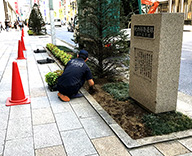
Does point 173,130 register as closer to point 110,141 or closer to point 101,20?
point 110,141

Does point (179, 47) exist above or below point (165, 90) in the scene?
above

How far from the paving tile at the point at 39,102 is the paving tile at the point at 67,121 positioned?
0.69 metres

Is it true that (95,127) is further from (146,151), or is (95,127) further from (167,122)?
(167,122)

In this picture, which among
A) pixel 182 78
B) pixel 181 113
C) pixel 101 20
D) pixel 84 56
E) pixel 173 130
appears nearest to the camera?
pixel 173 130

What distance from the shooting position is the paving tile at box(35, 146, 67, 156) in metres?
3.09

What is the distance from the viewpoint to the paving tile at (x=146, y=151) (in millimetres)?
3086

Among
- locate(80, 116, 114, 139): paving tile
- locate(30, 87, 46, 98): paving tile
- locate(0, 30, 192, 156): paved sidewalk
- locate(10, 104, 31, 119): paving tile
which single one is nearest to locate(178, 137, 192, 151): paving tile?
locate(0, 30, 192, 156): paved sidewalk

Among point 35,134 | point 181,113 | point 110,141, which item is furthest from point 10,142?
point 181,113

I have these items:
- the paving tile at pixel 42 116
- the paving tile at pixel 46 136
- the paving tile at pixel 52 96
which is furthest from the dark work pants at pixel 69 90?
the paving tile at pixel 46 136

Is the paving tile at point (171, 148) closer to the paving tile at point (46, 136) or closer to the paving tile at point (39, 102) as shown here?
the paving tile at point (46, 136)

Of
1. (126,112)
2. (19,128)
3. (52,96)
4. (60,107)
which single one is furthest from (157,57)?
(52,96)

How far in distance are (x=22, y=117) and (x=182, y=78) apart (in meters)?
5.34

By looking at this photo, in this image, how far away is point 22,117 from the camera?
14.3 feet

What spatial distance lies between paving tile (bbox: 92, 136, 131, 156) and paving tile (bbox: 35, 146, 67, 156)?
527 millimetres
